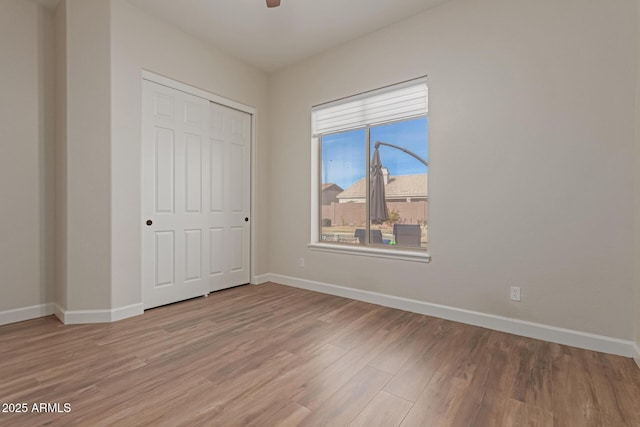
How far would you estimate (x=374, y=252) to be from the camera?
3396 millimetres

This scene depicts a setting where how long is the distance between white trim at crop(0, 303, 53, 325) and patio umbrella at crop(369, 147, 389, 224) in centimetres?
352

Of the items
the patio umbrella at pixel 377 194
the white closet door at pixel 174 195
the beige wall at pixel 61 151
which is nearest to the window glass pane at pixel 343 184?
the patio umbrella at pixel 377 194

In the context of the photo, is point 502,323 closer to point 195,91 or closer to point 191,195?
point 191,195

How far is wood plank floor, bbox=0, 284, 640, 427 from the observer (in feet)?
5.07

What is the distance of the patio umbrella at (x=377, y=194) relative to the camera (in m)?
3.56

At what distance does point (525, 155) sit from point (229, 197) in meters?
3.26

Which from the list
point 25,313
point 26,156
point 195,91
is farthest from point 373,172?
point 25,313

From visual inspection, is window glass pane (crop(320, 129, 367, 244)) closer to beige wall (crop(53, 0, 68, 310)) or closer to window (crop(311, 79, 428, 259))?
window (crop(311, 79, 428, 259))

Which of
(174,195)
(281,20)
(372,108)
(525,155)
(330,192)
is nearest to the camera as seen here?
(525,155)

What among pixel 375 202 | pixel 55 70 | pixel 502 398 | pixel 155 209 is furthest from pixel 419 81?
pixel 55 70

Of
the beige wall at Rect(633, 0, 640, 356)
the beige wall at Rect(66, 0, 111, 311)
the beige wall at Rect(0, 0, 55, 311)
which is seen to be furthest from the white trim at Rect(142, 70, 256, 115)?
the beige wall at Rect(633, 0, 640, 356)

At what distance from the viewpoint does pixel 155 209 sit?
10.5ft

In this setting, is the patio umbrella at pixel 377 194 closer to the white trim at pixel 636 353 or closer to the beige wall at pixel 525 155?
the beige wall at pixel 525 155

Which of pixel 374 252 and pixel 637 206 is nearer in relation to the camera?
pixel 637 206
